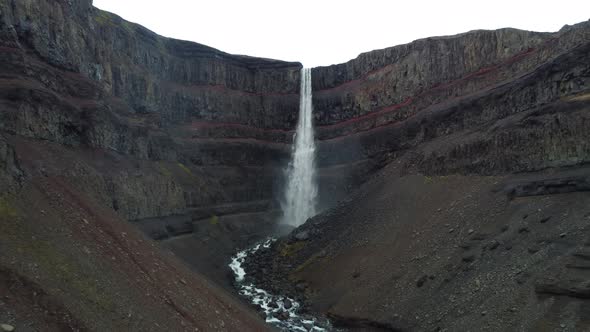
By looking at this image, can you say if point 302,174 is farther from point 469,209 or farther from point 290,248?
point 469,209

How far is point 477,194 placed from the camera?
24.3m

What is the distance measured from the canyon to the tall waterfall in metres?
1.60

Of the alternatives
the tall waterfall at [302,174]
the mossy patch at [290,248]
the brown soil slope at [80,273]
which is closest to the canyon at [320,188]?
the brown soil slope at [80,273]

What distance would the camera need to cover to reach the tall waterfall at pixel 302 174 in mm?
48531

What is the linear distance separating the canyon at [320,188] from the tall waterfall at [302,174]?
62.9 inches

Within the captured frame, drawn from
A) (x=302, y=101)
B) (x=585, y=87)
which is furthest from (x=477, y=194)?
(x=302, y=101)

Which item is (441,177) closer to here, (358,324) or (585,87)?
(585,87)

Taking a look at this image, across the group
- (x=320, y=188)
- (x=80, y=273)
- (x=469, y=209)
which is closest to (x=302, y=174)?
(x=320, y=188)

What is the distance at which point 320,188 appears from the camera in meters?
47.9

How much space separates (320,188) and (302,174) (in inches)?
173

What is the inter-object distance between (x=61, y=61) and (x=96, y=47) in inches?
325

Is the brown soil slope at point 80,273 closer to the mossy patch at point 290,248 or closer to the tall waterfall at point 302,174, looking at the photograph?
the mossy patch at point 290,248

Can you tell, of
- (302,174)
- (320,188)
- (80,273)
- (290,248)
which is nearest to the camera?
(80,273)

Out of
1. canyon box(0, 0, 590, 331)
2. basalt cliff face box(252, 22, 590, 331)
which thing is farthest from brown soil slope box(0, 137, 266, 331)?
basalt cliff face box(252, 22, 590, 331)
